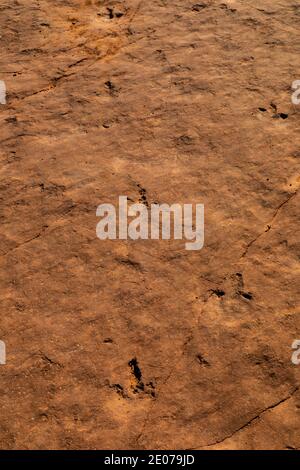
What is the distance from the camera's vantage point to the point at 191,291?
2465 millimetres

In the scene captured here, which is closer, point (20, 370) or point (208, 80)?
point (20, 370)

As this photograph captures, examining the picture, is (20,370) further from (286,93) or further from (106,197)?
(286,93)

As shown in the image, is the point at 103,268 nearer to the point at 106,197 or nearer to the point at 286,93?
the point at 106,197

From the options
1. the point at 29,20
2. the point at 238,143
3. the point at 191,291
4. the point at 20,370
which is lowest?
the point at 20,370

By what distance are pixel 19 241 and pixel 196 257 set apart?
1.03 m

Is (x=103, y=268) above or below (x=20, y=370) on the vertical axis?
above

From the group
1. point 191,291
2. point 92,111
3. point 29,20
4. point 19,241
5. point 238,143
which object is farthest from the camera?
point 29,20

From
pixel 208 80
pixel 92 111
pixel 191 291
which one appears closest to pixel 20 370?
pixel 191 291

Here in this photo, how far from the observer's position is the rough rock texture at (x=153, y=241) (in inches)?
84.9

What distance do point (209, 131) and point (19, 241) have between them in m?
1.45

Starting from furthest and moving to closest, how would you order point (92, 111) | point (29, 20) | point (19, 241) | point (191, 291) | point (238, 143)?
point (29, 20) < point (92, 111) < point (238, 143) < point (19, 241) < point (191, 291)

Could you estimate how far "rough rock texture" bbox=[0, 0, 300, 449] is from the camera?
2156 mm

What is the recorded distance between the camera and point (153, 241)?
2670mm

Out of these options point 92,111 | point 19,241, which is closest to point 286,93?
point 92,111
